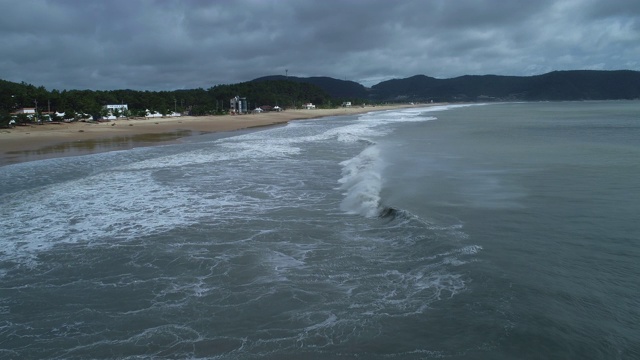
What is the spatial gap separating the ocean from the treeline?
41.8m

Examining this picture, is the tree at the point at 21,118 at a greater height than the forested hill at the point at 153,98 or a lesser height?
lesser

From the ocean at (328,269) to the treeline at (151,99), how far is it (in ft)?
137

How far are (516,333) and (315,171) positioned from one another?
1200 cm

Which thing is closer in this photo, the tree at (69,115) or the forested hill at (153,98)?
the tree at (69,115)

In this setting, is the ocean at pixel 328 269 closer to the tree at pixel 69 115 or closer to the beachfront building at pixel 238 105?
the tree at pixel 69 115

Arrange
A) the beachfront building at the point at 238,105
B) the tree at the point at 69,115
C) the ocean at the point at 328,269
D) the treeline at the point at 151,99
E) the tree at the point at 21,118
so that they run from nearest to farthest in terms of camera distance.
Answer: the ocean at the point at 328,269, the tree at the point at 21,118, the tree at the point at 69,115, the treeline at the point at 151,99, the beachfront building at the point at 238,105

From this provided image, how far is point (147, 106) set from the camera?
85.1 meters

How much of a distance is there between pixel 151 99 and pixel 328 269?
3457 inches

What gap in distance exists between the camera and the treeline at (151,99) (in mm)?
55750

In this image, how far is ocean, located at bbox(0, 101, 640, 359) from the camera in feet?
16.1

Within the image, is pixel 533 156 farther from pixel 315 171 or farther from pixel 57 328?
pixel 57 328

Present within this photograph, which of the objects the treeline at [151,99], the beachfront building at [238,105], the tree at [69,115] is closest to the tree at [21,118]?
the treeline at [151,99]

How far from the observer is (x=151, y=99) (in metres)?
86.2

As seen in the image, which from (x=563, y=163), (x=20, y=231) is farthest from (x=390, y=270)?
(x=563, y=163)
